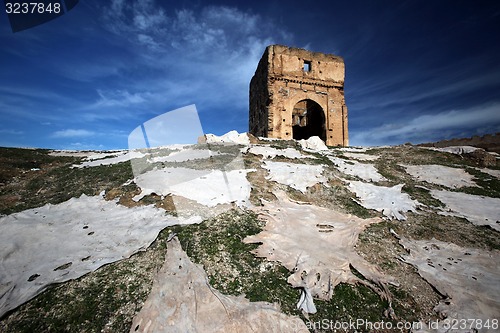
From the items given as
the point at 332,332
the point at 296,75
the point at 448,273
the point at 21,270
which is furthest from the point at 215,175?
the point at 296,75

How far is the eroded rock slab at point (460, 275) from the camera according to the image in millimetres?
3246

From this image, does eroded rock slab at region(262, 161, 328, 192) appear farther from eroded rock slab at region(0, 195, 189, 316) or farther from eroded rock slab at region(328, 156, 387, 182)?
eroded rock slab at region(0, 195, 189, 316)

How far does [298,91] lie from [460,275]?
16.4 meters

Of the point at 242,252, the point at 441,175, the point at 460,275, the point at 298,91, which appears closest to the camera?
the point at 460,275

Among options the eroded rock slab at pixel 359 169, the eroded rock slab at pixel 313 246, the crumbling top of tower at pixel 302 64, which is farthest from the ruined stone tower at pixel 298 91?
the eroded rock slab at pixel 313 246

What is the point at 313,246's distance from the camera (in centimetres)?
446

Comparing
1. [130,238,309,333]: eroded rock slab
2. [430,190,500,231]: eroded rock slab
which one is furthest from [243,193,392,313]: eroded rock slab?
[430,190,500,231]: eroded rock slab

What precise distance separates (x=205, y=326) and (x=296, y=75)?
18367 mm

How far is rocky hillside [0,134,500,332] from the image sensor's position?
10.0 feet

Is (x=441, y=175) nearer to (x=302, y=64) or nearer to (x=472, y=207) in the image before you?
(x=472, y=207)

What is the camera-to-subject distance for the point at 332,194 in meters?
7.12

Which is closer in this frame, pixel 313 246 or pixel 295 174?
pixel 313 246

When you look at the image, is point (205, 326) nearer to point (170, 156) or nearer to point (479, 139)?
point (170, 156)

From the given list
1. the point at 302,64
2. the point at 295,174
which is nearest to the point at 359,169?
the point at 295,174
